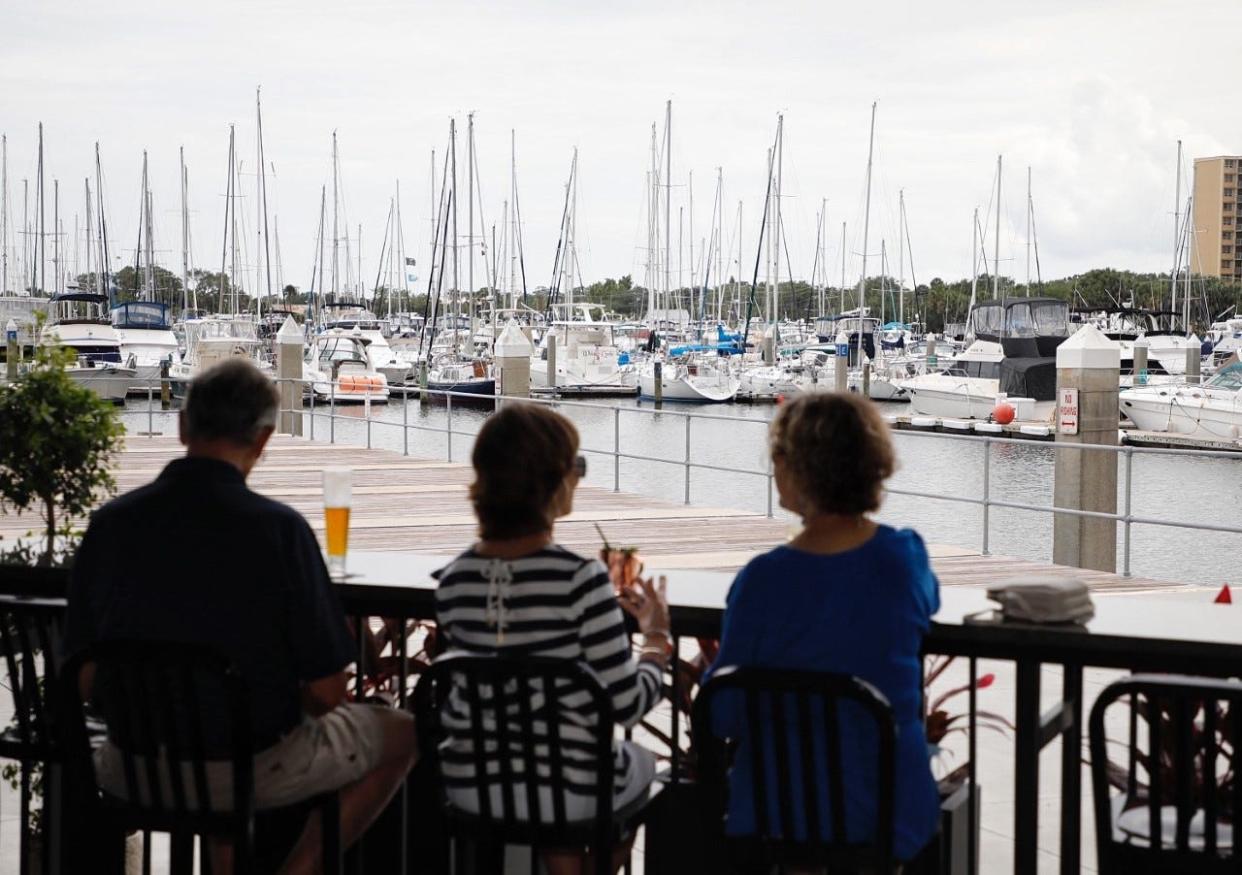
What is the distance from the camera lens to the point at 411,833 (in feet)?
10.7

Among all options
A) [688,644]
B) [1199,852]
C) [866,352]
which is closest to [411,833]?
[1199,852]

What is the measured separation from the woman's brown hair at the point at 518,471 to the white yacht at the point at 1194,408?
3086 centimetres

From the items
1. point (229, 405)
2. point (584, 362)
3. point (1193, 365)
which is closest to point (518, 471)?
point (229, 405)

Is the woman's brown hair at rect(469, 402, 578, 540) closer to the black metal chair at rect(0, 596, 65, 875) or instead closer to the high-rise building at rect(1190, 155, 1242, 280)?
the black metal chair at rect(0, 596, 65, 875)

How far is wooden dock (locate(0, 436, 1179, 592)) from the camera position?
371 inches

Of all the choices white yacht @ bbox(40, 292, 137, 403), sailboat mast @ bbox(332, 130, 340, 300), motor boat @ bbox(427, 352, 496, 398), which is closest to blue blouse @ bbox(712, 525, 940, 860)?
white yacht @ bbox(40, 292, 137, 403)

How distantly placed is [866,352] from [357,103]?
19463 mm

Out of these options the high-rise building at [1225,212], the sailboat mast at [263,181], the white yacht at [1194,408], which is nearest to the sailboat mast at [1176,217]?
the white yacht at [1194,408]

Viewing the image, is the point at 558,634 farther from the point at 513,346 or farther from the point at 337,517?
the point at 513,346

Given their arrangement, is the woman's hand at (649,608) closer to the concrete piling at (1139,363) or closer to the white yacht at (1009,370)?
the white yacht at (1009,370)

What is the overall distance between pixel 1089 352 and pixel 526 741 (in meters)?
11.0

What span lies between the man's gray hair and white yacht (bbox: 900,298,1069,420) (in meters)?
35.1

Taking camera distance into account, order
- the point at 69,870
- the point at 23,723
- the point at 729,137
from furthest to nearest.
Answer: the point at 729,137 → the point at 69,870 → the point at 23,723

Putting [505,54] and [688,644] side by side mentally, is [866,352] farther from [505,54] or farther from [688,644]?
[688,644]
